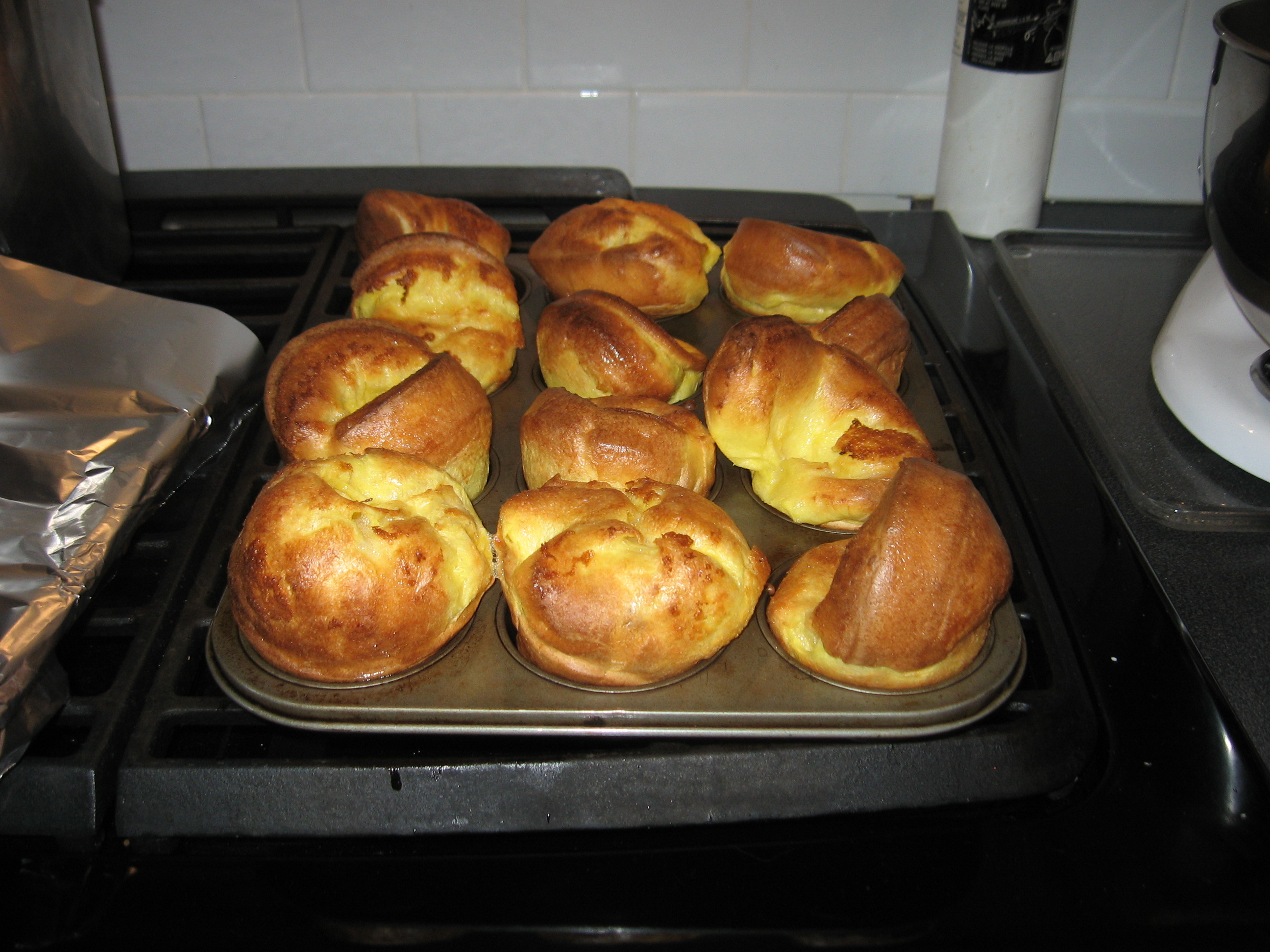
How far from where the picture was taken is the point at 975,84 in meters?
2.01

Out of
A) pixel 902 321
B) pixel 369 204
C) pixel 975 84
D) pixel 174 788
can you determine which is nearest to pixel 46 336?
pixel 369 204

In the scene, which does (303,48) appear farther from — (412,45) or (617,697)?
(617,697)

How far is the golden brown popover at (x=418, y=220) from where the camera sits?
183cm

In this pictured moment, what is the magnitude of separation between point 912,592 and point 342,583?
64cm

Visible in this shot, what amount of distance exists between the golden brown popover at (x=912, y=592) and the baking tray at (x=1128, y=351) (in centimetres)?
42

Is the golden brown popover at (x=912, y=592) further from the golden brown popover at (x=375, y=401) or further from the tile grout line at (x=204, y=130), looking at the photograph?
the tile grout line at (x=204, y=130)

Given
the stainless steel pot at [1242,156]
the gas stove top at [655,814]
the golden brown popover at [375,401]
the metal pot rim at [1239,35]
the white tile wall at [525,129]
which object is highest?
the metal pot rim at [1239,35]

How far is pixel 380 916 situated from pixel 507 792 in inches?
6.6

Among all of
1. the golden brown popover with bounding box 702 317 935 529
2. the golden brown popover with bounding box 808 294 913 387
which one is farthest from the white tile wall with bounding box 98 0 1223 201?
the golden brown popover with bounding box 702 317 935 529

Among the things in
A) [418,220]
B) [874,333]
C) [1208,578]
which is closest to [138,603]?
[418,220]

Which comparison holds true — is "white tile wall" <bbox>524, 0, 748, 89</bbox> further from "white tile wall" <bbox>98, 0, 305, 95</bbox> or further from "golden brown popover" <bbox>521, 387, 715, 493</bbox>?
"golden brown popover" <bbox>521, 387, 715, 493</bbox>

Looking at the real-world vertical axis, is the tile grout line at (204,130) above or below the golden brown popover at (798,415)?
above

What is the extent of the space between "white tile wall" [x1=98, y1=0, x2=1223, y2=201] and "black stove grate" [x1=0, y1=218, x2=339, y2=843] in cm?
45

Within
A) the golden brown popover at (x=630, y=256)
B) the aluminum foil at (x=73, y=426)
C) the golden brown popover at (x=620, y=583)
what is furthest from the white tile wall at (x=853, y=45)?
the golden brown popover at (x=620, y=583)
